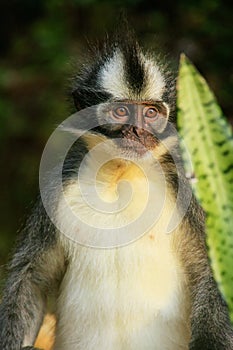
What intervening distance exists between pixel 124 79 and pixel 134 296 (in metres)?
0.86

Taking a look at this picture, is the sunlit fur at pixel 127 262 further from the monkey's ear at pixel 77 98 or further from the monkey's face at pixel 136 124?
the monkey's ear at pixel 77 98

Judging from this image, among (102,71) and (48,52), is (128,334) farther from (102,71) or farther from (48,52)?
(48,52)

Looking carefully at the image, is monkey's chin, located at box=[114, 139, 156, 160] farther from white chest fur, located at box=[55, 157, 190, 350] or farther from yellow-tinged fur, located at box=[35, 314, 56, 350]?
yellow-tinged fur, located at box=[35, 314, 56, 350]

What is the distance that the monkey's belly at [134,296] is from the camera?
3080 millimetres

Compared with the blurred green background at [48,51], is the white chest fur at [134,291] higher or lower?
lower

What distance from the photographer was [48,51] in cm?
707

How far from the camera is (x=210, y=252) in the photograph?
3.34ft

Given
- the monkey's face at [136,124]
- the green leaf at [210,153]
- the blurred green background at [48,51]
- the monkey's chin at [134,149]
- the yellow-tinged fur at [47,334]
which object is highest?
the blurred green background at [48,51]

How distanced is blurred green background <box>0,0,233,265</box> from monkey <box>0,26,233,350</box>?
9.49 ft

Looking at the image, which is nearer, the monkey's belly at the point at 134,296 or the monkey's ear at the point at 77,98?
the monkey's belly at the point at 134,296

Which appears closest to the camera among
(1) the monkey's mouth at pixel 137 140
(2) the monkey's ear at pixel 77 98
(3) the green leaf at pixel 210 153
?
(3) the green leaf at pixel 210 153

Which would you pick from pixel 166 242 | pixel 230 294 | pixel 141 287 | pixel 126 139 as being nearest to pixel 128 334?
pixel 141 287

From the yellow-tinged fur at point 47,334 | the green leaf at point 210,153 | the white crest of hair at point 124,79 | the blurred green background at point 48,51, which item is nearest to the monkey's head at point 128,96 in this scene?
the white crest of hair at point 124,79

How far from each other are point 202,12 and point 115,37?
3.23 meters
